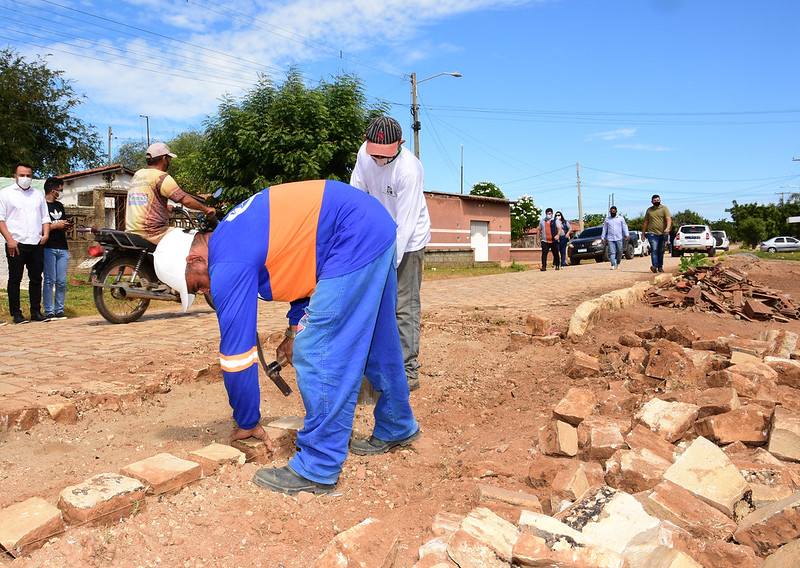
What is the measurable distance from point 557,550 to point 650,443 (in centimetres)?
A: 106

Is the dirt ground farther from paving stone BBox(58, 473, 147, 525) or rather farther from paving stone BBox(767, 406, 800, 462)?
paving stone BBox(767, 406, 800, 462)

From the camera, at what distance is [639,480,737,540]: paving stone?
2.01 m

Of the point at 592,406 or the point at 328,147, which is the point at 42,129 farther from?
the point at 592,406

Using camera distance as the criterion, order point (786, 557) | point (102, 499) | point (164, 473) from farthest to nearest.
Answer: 1. point (164, 473)
2. point (102, 499)
3. point (786, 557)

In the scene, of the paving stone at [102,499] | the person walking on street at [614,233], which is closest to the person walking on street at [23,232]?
the paving stone at [102,499]

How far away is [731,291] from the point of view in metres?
7.92

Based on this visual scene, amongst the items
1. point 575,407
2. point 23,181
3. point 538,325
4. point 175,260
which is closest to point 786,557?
point 575,407

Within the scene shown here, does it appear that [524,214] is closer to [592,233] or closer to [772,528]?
[592,233]

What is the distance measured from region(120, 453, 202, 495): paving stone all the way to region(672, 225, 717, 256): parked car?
23848 millimetres

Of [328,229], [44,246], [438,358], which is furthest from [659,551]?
[44,246]

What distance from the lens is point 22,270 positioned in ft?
21.9

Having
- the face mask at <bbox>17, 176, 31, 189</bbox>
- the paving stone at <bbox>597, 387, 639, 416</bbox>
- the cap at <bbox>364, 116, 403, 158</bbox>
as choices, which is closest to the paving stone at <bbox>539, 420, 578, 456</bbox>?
the paving stone at <bbox>597, 387, 639, 416</bbox>

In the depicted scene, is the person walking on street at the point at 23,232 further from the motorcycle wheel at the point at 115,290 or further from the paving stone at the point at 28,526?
the paving stone at the point at 28,526

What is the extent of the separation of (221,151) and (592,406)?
14766mm
